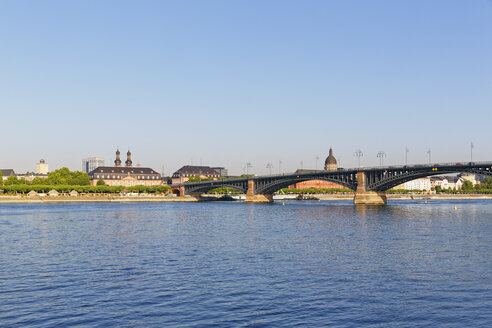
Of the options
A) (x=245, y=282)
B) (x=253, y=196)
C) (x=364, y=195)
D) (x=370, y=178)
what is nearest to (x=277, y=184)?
(x=253, y=196)

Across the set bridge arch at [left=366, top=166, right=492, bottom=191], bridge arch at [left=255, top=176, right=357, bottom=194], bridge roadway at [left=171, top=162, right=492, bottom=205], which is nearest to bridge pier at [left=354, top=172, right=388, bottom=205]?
bridge roadway at [left=171, top=162, right=492, bottom=205]

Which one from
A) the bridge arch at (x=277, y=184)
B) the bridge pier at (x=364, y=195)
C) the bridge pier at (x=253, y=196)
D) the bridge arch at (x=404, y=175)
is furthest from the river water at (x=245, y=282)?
the bridge pier at (x=253, y=196)

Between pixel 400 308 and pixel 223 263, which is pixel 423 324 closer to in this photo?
pixel 400 308

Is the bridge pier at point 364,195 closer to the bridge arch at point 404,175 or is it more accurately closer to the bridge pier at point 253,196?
the bridge arch at point 404,175

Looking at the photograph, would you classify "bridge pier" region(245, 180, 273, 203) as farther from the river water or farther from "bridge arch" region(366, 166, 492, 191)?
the river water

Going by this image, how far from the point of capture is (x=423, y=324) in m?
23.3

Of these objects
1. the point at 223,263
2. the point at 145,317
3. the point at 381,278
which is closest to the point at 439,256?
the point at 381,278

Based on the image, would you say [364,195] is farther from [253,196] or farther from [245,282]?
[245,282]

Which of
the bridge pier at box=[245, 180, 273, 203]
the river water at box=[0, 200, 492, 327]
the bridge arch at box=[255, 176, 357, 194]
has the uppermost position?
the bridge arch at box=[255, 176, 357, 194]

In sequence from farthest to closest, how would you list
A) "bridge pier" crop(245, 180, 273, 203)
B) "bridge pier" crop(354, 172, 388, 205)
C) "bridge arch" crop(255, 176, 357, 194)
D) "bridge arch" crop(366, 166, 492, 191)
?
"bridge pier" crop(245, 180, 273, 203)
"bridge arch" crop(255, 176, 357, 194)
"bridge pier" crop(354, 172, 388, 205)
"bridge arch" crop(366, 166, 492, 191)

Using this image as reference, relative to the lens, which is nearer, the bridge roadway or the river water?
the river water

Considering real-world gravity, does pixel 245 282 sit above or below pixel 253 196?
below

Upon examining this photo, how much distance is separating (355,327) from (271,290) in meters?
7.64

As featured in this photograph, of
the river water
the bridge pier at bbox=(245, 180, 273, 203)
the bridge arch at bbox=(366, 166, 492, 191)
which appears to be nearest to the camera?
the river water
